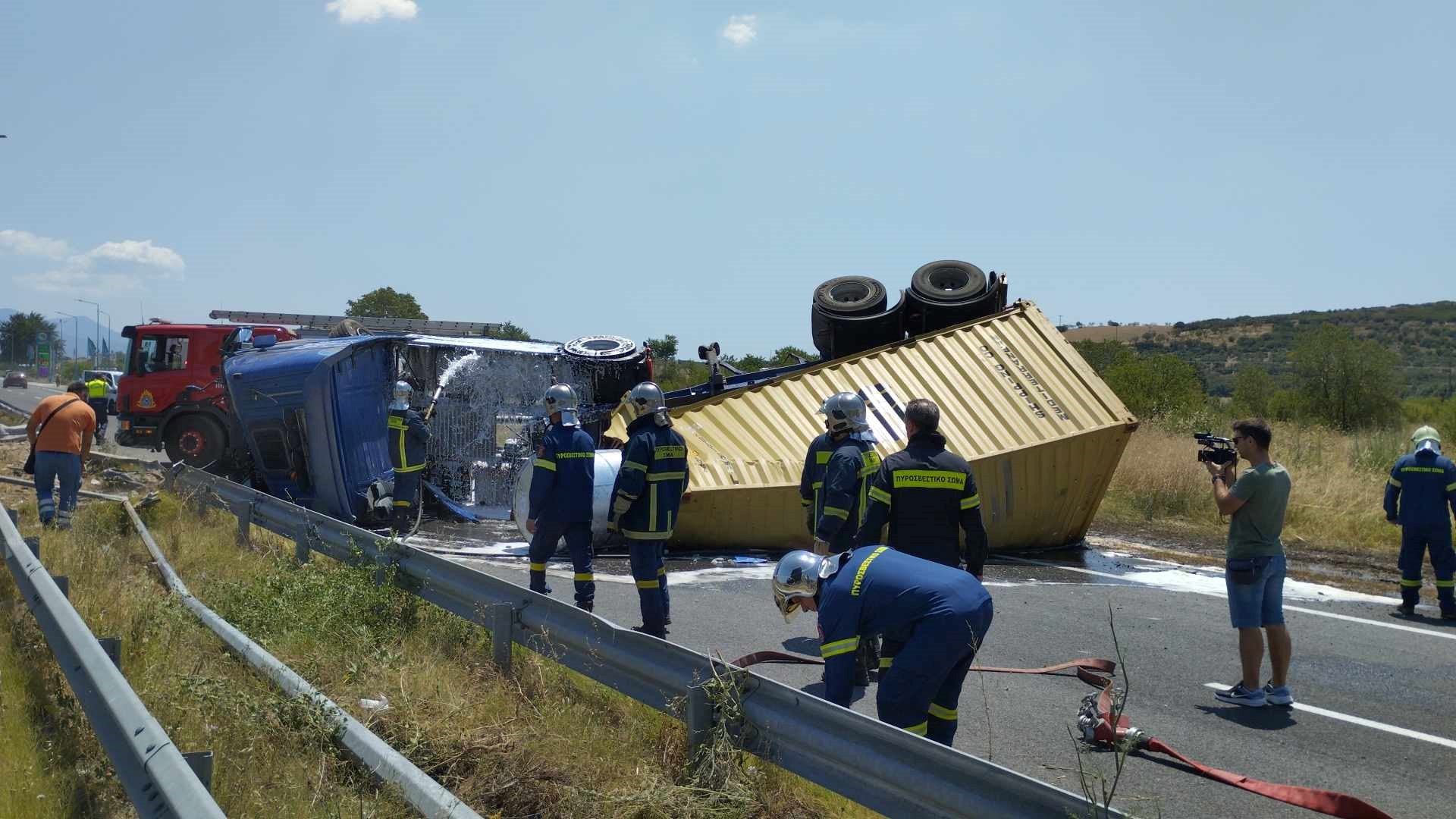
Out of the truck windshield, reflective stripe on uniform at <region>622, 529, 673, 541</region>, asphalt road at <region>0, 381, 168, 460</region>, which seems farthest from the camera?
asphalt road at <region>0, 381, 168, 460</region>

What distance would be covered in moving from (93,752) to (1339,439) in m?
21.1

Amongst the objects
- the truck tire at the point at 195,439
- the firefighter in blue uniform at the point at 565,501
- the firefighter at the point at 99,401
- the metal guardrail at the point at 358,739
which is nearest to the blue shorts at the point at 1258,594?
the firefighter in blue uniform at the point at 565,501

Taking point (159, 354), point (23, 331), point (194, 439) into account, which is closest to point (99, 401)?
point (159, 354)

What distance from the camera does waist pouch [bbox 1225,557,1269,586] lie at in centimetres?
645

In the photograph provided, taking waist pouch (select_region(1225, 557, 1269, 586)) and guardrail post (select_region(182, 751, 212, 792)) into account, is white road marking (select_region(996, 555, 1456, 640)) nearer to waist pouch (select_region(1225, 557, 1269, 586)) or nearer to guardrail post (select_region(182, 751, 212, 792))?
waist pouch (select_region(1225, 557, 1269, 586))

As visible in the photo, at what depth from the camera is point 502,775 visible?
430 cm

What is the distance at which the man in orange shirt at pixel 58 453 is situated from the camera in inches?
409

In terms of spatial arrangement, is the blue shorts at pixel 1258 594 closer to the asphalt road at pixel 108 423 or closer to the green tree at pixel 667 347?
the asphalt road at pixel 108 423

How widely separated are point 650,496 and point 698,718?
3.13 metres

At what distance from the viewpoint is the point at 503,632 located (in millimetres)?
5398

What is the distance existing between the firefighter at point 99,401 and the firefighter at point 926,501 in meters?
19.8

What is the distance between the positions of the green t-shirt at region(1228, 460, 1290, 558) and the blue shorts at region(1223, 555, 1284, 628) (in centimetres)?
6

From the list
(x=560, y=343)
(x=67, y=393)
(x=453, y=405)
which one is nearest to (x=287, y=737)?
(x=67, y=393)

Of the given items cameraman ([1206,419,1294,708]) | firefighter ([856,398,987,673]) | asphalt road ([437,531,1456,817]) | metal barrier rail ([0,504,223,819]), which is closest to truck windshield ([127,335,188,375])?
asphalt road ([437,531,1456,817])
